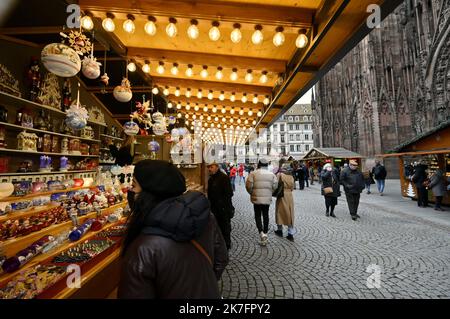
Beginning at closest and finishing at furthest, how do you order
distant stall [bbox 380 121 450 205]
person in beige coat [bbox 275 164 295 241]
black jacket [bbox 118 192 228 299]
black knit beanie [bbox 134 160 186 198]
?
black jacket [bbox 118 192 228 299] → black knit beanie [bbox 134 160 186 198] → person in beige coat [bbox 275 164 295 241] → distant stall [bbox 380 121 450 205]

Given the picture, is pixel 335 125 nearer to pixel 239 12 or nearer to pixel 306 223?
pixel 306 223

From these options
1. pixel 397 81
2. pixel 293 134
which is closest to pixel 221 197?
pixel 397 81

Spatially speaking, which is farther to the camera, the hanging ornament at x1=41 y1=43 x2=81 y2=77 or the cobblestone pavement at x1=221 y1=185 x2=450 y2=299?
the cobblestone pavement at x1=221 y1=185 x2=450 y2=299

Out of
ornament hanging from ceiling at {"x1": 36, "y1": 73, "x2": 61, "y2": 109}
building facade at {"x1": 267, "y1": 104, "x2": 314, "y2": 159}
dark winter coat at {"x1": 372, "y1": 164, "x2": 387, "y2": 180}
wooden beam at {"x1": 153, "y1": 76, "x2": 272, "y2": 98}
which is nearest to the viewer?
ornament hanging from ceiling at {"x1": 36, "y1": 73, "x2": 61, "y2": 109}

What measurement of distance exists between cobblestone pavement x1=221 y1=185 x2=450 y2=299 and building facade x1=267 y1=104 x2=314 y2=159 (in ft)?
188

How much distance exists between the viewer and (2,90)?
12.8 ft

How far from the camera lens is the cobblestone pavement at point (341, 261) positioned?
10.4 ft

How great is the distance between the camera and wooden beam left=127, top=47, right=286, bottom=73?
446cm

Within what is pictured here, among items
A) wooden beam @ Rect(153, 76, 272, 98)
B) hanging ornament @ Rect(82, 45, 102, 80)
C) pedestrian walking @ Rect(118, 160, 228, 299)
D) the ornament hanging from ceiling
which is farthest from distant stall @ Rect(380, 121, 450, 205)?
the ornament hanging from ceiling

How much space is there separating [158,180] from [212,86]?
523cm

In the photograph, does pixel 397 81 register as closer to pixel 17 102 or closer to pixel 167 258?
pixel 167 258

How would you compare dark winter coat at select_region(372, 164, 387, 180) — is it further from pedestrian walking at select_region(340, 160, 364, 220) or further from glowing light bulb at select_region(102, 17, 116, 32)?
glowing light bulb at select_region(102, 17, 116, 32)

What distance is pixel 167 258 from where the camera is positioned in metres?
1.19
